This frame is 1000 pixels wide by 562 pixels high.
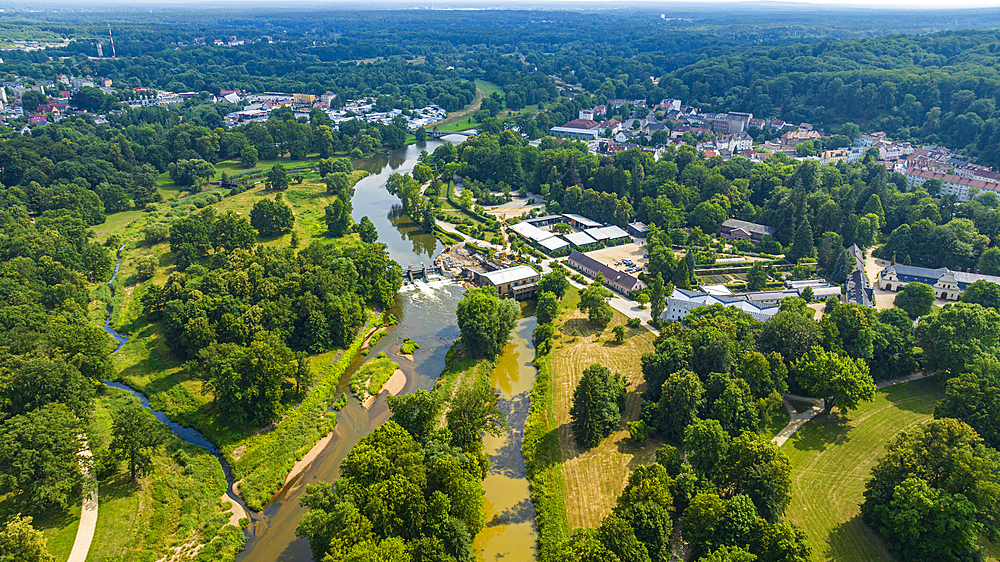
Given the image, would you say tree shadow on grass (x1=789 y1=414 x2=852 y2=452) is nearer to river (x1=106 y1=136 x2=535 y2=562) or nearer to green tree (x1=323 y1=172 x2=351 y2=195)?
river (x1=106 y1=136 x2=535 y2=562)

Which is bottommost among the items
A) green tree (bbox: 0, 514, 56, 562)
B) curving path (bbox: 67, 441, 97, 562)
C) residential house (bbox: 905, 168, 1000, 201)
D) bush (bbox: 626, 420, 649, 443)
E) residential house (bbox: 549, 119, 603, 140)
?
curving path (bbox: 67, 441, 97, 562)

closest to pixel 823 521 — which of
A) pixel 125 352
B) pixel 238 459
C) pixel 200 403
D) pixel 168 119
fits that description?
pixel 238 459

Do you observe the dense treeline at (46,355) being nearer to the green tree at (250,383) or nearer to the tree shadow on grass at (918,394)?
the green tree at (250,383)

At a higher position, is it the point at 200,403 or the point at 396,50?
the point at 396,50

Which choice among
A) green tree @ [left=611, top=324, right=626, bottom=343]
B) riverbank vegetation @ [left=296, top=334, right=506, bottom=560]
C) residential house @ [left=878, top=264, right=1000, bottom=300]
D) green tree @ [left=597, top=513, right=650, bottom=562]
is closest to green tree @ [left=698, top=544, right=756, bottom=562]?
green tree @ [left=597, top=513, right=650, bottom=562]

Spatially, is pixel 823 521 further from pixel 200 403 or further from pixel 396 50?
pixel 396 50

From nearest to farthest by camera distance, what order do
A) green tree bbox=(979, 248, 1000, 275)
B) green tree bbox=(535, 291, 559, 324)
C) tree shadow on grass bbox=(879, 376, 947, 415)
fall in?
tree shadow on grass bbox=(879, 376, 947, 415), green tree bbox=(535, 291, 559, 324), green tree bbox=(979, 248, 1000, 275)

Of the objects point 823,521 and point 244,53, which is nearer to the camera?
point 823,521
